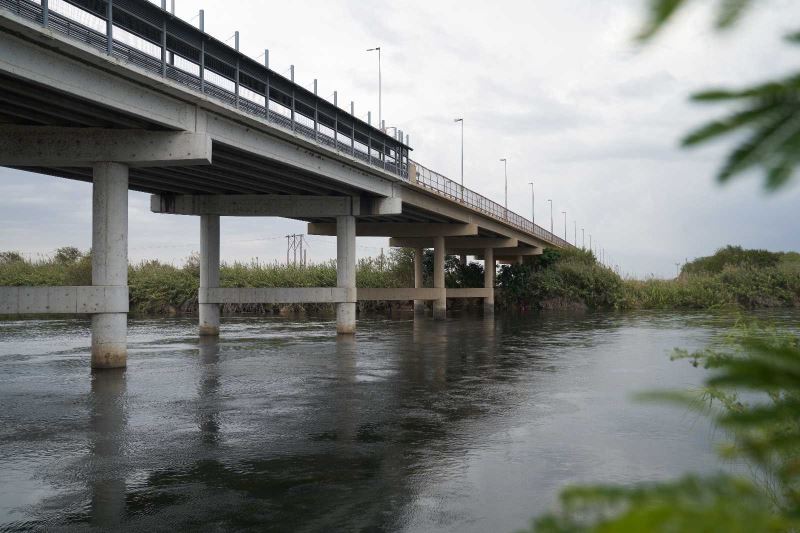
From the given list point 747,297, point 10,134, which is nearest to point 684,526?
point 10,134

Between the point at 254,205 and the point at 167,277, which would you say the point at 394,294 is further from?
the point at 167,277

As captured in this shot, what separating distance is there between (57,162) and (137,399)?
842cm

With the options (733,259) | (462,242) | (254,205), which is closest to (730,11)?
(254,205)

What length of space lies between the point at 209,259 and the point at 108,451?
2304 cm

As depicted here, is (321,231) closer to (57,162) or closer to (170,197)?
(170,197)

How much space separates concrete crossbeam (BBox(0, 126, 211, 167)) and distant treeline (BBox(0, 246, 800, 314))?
35.8 m

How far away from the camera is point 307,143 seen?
25484 mm

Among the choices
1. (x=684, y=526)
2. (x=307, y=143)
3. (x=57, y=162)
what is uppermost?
(x=307, y=143)

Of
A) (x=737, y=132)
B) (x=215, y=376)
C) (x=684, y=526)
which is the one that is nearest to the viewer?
(x=684, y=526)

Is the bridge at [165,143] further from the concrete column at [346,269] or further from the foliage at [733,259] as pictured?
the foliage at [733,259]

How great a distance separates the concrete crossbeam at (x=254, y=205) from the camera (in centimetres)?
3183

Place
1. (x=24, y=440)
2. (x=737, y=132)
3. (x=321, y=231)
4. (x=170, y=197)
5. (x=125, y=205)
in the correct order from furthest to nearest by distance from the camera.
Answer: (x=321, y=231)
(x=170, y=197)
(x=125, y=205)
(x=24, y=440)
(x=737, y=132)

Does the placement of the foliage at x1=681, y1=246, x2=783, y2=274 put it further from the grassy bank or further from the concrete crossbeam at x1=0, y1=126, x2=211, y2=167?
the concrete crossbeam at x1=0, y1=126, x2=211, y2=167

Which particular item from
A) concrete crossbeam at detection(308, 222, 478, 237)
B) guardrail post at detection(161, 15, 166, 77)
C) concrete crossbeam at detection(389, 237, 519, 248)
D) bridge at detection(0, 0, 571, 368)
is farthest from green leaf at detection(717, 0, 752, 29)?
concrete crossbeam at detection(389, 237, 519, 248)
